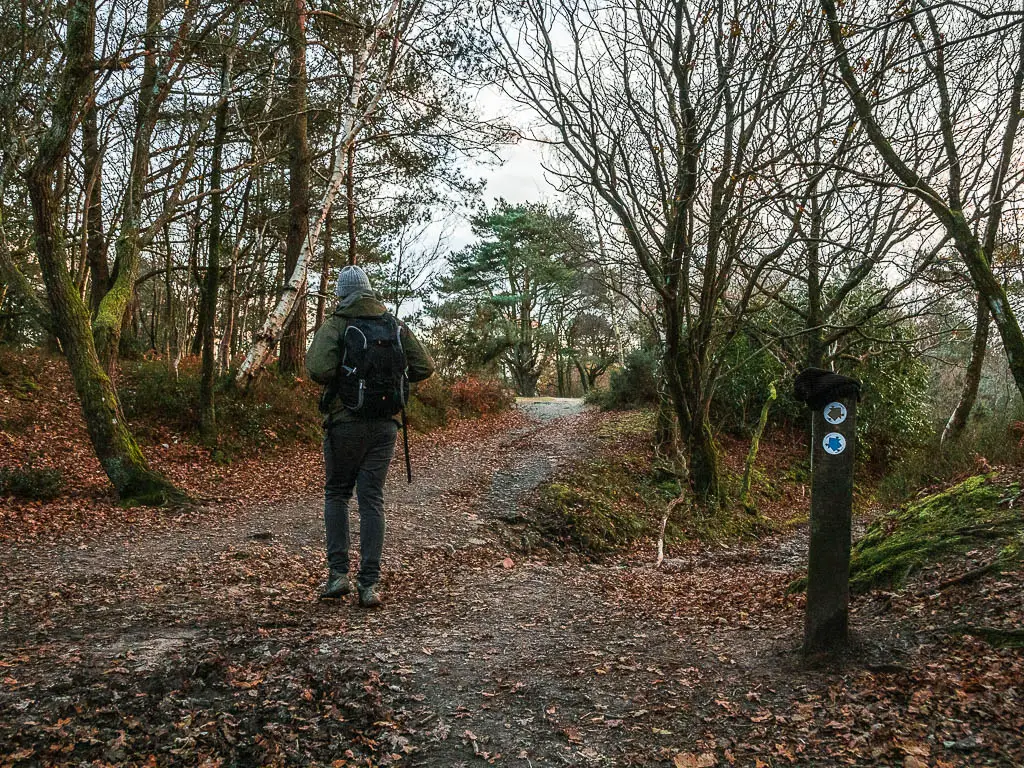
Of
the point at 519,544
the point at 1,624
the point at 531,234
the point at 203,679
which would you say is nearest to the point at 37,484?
the point at 1,624

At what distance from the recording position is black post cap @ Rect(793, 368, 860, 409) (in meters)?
3.27

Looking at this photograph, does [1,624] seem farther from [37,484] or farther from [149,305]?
[149,305]

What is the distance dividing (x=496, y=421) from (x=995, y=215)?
52.6ft

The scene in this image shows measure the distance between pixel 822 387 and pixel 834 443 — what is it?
0.92ft

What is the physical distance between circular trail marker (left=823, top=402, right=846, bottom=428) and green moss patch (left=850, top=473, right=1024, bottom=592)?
1.55 meters

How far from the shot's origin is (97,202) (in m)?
14.0

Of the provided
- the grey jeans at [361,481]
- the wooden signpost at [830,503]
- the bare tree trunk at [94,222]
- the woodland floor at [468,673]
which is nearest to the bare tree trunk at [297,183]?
the bare tree trunk at [94,222]

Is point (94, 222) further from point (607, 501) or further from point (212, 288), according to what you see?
point (607, 501)

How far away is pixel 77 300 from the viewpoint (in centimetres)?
794

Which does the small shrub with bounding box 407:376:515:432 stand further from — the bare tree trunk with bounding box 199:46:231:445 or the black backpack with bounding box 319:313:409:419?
the black backpack with bounding box 319:313:409:419

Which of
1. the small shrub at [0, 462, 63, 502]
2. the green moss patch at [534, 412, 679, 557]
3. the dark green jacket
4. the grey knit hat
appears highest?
the grey knit hat

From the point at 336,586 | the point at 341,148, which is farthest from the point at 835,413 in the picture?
the point at 341,148

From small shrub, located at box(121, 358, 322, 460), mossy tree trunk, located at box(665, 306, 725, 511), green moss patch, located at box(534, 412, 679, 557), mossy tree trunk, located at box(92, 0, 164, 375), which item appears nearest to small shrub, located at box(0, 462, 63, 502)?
mossy tree trunk, located at box(92, 0, 164, 375)

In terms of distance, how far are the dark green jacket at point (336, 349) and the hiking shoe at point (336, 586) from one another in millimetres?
1187
